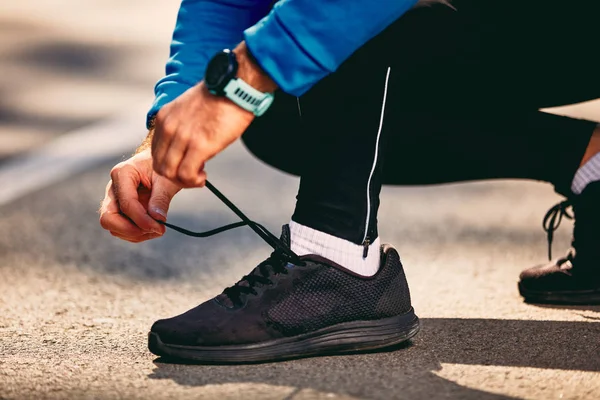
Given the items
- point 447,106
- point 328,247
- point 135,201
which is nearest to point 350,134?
point 328,247

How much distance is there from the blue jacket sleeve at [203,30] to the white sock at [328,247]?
0.47m

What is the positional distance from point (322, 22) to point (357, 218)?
40 centimetres

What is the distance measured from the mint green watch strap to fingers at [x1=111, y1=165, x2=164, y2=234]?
0.38 meters

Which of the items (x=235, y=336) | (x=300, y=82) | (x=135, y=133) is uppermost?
(x=300, y=82)

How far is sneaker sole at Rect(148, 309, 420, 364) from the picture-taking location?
1.64 metres

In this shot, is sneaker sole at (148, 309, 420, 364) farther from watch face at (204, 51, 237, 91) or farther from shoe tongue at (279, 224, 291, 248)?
watch face at (204, 51, 237, 91)

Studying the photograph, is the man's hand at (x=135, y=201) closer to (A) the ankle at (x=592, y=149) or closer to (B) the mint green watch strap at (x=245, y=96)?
(B) the mint green watch strap at (x=245, y=96)

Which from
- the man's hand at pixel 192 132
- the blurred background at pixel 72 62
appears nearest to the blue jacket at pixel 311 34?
the man's hand at pixel 192 132

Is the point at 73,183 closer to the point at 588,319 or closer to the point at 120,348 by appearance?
the point at 120,348

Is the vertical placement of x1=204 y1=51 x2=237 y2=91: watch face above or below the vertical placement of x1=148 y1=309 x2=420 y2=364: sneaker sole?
above

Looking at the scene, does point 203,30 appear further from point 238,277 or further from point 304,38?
point 238,277

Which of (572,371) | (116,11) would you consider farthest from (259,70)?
(116,11)

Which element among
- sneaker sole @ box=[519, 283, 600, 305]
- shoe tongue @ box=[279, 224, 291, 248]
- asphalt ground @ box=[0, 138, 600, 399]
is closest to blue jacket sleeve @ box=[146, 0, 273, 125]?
shoe tongue @ box=[279, 224, 291, 248]

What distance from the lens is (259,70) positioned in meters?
1.51
